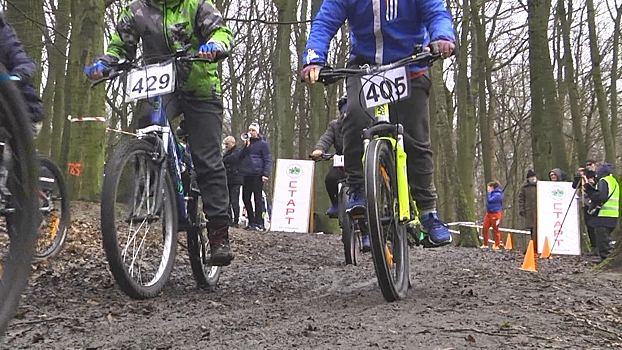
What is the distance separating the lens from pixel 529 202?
1573 cm

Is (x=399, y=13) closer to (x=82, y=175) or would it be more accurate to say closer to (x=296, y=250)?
(x=296, y=250)

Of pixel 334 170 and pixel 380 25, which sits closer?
pixel 380 25

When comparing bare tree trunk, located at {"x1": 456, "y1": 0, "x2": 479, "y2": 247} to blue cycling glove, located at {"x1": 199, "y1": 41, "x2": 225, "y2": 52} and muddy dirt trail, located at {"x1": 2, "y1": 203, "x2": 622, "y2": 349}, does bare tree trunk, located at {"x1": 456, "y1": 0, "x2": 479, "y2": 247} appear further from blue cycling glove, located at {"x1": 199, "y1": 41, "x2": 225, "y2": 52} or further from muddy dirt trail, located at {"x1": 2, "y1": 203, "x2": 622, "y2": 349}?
blue cycling glove, located at {"x1": 199, "y1": 41, "x2": 225, "y2": 52}

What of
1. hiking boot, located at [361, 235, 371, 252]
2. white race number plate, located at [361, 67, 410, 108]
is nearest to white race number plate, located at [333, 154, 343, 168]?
hiking boot, located at [361, 235, 371, 252]

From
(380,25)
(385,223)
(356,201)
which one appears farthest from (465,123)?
(385,223)

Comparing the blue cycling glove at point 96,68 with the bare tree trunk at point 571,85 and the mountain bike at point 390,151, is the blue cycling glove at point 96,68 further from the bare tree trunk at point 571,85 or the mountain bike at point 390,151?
the bare tree trunk at point 571,85

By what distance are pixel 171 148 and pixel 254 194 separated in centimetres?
976

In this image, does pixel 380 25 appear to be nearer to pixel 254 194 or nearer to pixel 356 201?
pixel 356 201

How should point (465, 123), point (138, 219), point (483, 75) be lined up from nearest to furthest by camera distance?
point (138, 219)
point (465, 123)
point (483, 75)

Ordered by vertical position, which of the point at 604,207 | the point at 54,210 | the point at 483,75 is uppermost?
the point at 483,75

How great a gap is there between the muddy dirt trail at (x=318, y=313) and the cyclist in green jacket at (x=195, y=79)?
0.57 metres

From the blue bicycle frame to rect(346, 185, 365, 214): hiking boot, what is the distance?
1055 millimetres

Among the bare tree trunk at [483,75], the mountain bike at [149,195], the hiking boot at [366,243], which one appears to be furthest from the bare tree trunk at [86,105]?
the bare tree trunk at [483,75]

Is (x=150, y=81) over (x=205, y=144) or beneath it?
over
